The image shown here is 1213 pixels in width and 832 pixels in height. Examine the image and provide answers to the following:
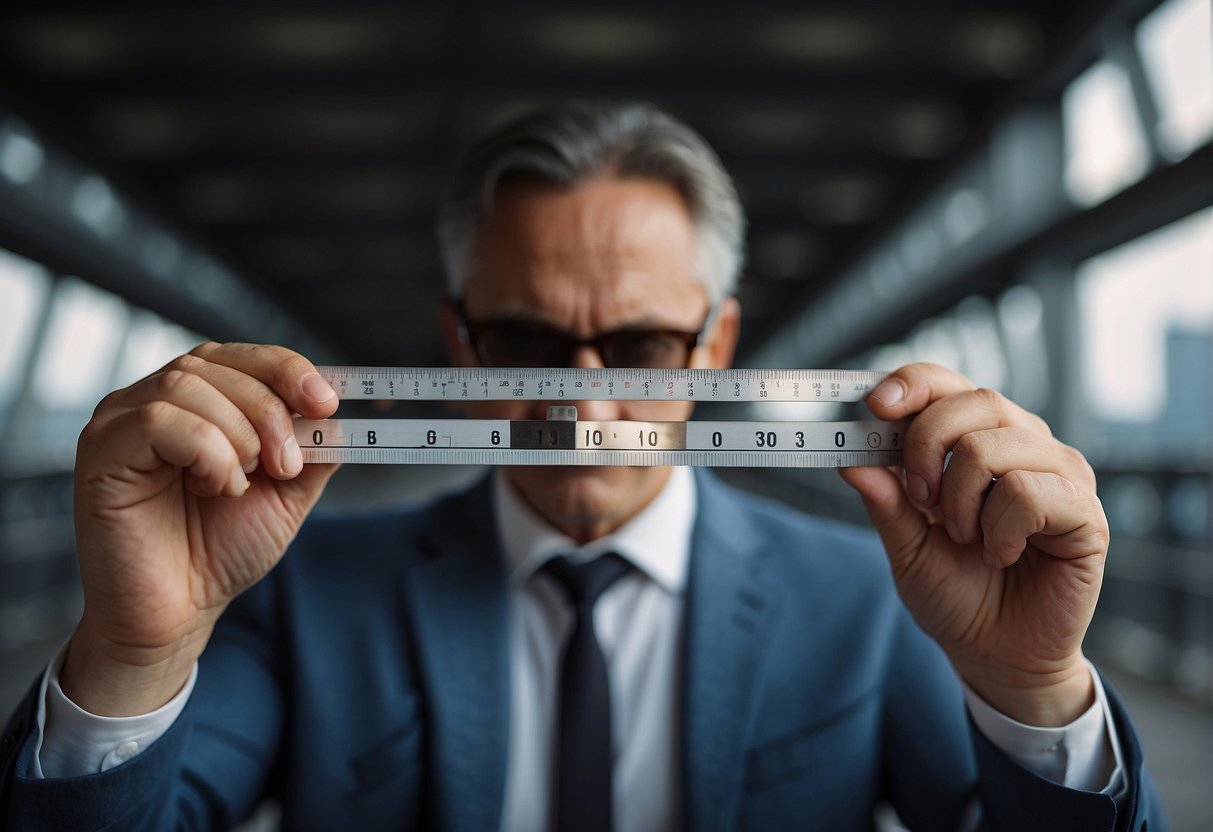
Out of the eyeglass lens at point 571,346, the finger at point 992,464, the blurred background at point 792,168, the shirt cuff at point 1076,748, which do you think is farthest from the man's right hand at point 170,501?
the blurred background at point 792,168

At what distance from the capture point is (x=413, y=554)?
2.18 m

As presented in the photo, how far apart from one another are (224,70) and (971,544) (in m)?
8.73

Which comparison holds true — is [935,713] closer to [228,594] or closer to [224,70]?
[228,594]

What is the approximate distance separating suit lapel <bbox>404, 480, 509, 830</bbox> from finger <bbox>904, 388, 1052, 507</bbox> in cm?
106

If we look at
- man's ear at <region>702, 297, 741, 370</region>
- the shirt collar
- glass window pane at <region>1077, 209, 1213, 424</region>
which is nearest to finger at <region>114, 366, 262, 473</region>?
the shirt collar

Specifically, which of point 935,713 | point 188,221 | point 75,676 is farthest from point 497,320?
point 188,221

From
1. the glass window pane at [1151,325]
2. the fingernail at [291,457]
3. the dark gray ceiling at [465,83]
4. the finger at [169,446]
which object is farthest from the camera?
the dark gray ceiling at [465,83]

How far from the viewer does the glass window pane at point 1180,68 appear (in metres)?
5.15

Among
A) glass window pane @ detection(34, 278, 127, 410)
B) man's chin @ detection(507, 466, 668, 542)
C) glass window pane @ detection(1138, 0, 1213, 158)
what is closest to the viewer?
man's chin @ detection(507, 466, 668, 542)

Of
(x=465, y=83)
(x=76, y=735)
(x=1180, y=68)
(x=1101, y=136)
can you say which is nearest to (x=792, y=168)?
(x=1101, y=136)

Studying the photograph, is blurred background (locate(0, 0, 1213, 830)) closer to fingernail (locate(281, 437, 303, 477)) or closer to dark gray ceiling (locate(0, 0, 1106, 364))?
dark gray ceiling (locate(0, 0, 1106, 364))

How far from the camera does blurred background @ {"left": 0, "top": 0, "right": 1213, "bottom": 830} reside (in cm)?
616

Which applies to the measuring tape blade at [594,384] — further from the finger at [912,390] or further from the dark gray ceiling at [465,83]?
the dark gray ceiling at [465,83]

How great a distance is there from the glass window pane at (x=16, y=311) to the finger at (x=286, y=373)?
9001 millimetres
